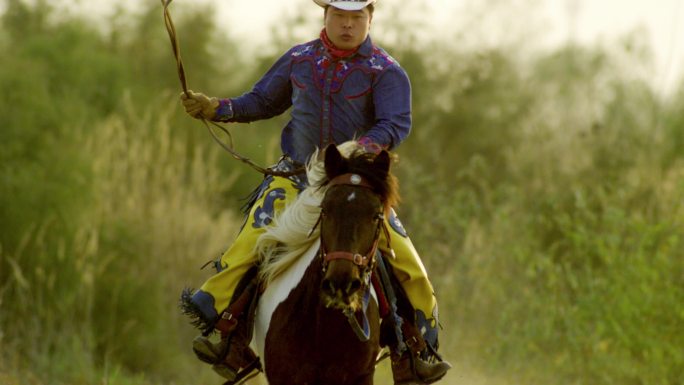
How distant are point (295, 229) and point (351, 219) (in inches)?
31.1

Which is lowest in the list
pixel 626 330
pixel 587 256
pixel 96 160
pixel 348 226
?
pixel 348 226

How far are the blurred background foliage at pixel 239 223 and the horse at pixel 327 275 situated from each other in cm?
285

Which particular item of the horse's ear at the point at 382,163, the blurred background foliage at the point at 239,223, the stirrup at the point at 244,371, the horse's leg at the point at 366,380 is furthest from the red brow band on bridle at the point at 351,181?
the blurred background foliage at the point at 239,223

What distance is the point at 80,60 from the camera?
20922mm

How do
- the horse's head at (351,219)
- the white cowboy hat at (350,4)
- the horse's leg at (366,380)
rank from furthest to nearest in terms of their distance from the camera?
1. the white cowboy hat at (350,4)
2. the horse's leg at (366,380)
3. the horse's head at (351,219)

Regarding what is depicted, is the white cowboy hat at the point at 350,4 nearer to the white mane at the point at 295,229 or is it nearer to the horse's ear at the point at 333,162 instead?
the white mane at the point at 295,229

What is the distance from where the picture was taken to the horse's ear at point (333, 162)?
6.95m

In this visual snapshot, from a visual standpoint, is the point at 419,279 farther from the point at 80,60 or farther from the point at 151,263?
the point at 80,60

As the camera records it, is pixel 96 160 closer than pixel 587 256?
No

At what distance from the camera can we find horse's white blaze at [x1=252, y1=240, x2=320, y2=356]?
7434 mm

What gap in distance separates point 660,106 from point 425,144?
151 inches

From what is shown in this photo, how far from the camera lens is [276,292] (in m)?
7.56

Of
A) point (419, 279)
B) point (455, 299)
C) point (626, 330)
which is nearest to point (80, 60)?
point (455, 299)

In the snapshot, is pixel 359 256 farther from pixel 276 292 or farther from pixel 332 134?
pixel 332 134
